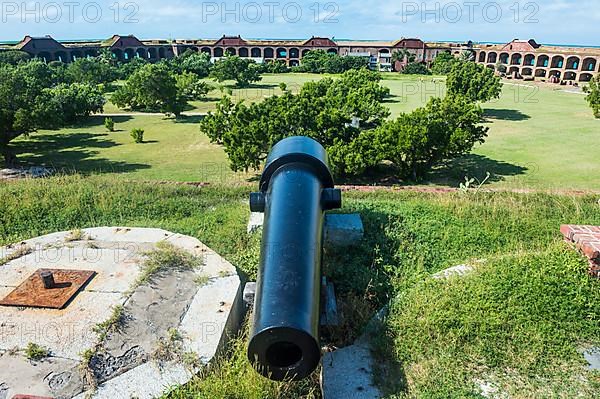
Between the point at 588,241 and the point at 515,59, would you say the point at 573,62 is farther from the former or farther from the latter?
the point at 588,241

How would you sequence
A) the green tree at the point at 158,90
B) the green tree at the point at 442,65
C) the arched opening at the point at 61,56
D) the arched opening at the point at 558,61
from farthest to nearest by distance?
the arched opening at the point at 61,56 → the green tree at the point at 442,65 → the arched opening at the point at 558,61 → the green tree at the point at 158,90

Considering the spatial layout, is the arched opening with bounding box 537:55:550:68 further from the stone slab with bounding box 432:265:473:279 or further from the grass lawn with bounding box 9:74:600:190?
the stone slab with bounding box 432:265:473:279

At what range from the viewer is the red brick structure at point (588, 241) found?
13.4ft

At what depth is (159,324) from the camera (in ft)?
12.0

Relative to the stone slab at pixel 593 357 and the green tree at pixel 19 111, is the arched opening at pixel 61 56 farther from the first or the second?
the stone slab at pixel 593 357

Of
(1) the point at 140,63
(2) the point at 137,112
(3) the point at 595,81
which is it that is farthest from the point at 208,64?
(3) the point at 595,81

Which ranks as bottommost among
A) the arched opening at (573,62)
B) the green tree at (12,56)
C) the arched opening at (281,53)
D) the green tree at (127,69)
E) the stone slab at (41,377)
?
the stone slab at (41,377)

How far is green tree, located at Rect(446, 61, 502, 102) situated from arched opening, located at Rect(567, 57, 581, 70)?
2638 centimetres

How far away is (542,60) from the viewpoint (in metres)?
53.0

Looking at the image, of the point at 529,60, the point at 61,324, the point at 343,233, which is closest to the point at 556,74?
the point at 529,60


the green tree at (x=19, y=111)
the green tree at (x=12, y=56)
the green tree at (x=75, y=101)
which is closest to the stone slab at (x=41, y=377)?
the green tree at (x=19, y=111)

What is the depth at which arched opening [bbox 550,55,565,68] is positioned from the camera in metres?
49.1

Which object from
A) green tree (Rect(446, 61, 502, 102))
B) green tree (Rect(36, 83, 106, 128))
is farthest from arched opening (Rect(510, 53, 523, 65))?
green tree (Rect(36, 83, 106, 128))

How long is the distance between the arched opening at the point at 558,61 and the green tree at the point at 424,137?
43.5m
